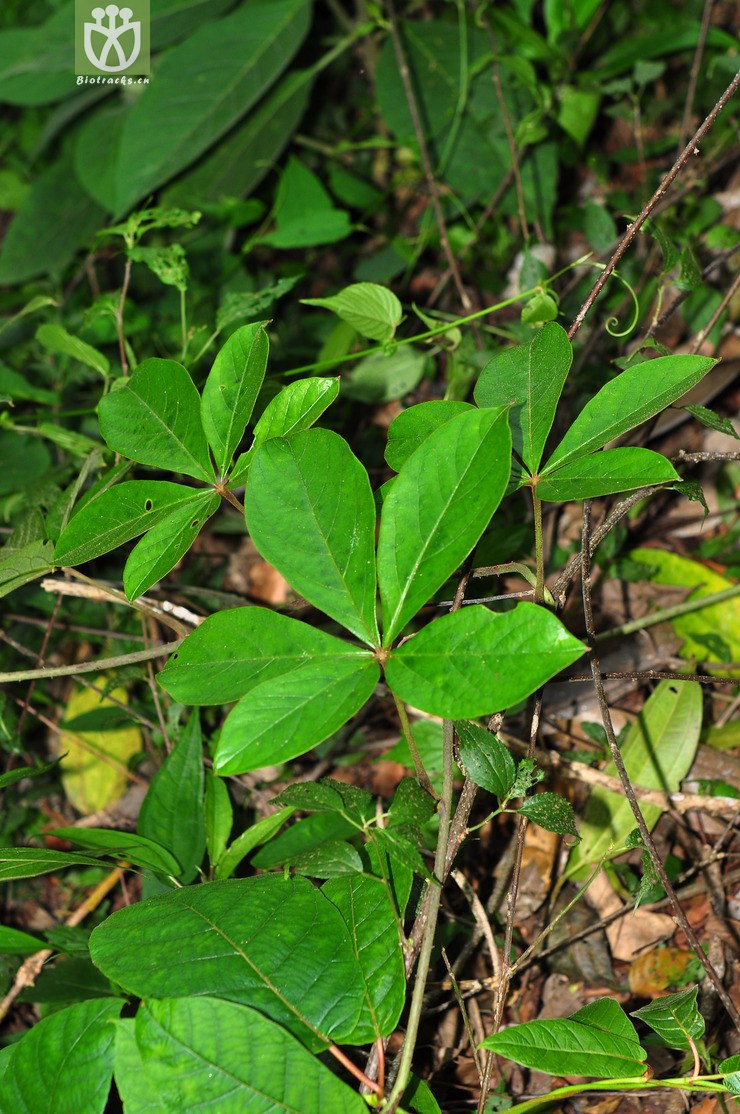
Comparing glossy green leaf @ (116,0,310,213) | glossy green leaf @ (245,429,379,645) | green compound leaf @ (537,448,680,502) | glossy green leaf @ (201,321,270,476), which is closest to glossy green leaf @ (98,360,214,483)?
glossy green leaf @ (201,321,270,476)

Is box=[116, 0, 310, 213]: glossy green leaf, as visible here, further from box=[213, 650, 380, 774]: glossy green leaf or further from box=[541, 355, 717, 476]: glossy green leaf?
box=[213, 650, 380, 774]: glossy green leaf

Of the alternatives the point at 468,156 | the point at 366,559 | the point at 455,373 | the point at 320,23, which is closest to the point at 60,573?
the point at 455,373

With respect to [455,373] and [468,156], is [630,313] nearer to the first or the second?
[455,373]

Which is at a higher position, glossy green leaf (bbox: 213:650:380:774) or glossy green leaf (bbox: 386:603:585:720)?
glossy green leaf (bbox: 386:603:585:720)

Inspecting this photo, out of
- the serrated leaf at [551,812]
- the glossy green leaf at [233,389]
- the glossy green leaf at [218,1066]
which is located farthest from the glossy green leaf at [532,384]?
the glossy green leaf at [218,1066]

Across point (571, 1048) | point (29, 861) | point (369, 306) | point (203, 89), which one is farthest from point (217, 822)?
point (203, 89)
